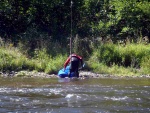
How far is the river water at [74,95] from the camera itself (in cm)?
1246

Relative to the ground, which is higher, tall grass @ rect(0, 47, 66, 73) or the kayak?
tall grass @ rect(0, 47, 66, 73)

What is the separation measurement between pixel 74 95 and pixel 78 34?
10.4 m

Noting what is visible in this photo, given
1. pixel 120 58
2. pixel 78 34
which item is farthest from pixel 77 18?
pixel 120 58

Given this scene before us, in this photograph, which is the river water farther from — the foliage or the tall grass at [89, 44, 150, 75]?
the foliage

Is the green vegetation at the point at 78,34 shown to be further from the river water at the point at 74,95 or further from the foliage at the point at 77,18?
the river water at the point at 74,95

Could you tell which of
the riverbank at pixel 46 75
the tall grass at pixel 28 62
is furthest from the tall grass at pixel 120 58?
the tall grass at pixel 28 62

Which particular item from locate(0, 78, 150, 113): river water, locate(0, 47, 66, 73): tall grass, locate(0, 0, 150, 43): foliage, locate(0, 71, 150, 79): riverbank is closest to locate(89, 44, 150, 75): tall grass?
locate(0, 71, 150, 79): riverbank

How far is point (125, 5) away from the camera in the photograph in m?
24.0

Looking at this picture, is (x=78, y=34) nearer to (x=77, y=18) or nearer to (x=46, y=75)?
(x=77, y=18)

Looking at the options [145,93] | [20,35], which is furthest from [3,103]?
[20,35]

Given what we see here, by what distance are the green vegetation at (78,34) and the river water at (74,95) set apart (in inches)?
91.0

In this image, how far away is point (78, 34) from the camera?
24375 millimetres

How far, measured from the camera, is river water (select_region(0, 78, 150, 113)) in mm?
12461

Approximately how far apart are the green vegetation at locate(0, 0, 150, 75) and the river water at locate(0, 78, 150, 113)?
2.31 meters
